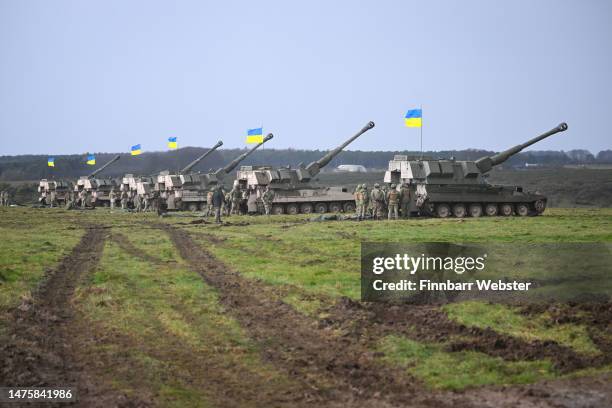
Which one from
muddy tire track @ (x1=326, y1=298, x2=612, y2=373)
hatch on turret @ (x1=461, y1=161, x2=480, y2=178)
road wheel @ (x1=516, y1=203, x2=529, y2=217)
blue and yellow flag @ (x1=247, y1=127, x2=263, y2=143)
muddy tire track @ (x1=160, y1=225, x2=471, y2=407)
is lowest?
muddy tire track @ (x1=160, y1=225, x2=471, y2=407)

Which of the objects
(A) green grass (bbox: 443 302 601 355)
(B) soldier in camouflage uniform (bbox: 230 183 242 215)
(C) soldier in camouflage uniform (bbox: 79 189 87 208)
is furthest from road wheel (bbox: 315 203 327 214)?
(A) green grass (bbox: 443 302 601 355)

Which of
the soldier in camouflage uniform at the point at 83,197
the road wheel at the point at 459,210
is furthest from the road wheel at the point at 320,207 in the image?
the soldier in camouflage uniform at the point at 83,197

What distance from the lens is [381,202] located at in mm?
37500

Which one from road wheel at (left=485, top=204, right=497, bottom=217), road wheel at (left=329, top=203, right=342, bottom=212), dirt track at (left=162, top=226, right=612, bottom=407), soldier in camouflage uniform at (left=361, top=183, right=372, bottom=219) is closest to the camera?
dirt track at (left=162, top=226, right=612, bottom=407)

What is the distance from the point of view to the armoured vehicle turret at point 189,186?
56.2m

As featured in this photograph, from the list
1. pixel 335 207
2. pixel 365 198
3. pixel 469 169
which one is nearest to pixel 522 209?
pixel 469 169

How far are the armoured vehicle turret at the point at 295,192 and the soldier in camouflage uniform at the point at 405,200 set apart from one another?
343 inches

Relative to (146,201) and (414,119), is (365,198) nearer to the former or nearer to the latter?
(414,119)

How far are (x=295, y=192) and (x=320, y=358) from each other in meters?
37.1

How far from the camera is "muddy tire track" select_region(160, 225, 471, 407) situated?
885cm

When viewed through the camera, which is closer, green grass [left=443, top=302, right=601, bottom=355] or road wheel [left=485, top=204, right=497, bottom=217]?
green grass [left=443, top=302, right=601, bottom=355]

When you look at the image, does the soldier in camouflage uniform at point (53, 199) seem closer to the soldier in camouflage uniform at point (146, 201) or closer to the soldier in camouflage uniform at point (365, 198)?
the soldier in camouflage uniform at point (146, 201)

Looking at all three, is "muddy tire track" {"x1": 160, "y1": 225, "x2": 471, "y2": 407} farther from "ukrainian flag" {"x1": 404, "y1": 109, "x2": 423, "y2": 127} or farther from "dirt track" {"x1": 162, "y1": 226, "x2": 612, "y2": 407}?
"ukrainian flag" {"x1": 404, "y1": 109, "x2": 423, "y2": 127}

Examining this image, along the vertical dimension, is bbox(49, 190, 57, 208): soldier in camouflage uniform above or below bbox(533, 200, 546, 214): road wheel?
below
